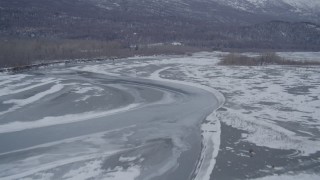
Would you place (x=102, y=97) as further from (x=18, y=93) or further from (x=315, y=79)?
(x=315, y=79)

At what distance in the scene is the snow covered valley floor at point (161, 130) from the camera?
551 inches

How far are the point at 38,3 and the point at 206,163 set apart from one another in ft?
491

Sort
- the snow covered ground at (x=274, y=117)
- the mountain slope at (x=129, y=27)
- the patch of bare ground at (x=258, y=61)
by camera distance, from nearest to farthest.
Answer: the snow covered ground at (x=274, y=117) < the patch of bare ground at (x=258, y=61) < the mountain slope at (x=129, y=27)

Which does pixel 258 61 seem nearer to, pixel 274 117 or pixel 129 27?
pixel 274 117

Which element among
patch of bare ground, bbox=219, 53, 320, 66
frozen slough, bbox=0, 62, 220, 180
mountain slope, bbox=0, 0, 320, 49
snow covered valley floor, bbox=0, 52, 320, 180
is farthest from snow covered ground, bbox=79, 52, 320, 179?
mountain slope, bbox=0, 0, 320, 49

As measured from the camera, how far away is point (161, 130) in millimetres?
18953

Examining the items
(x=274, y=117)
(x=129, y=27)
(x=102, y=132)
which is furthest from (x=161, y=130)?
(x=129, y=27)

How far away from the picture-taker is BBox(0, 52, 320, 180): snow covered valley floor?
14.0 metres

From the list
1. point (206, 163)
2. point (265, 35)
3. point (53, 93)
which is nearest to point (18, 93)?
point (53, 93)

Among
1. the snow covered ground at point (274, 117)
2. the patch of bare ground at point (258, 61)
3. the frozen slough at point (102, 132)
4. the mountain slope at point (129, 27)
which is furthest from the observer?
the mountain slope at point (129, 27)

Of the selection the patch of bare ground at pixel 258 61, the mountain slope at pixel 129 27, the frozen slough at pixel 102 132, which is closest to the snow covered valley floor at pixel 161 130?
the frozen slough at pixel 102 132

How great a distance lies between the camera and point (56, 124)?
19750 millimetres

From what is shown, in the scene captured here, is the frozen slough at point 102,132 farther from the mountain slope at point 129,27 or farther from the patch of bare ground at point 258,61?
the mountain slope at point 129,27

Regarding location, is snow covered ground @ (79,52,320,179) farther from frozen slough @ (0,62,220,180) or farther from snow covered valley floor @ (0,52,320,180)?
frozen slough @ (0,62,220,180)
